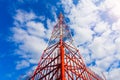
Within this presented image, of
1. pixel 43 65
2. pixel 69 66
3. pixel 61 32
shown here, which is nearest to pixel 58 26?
pixel 61 32

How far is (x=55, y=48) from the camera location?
28.9 m

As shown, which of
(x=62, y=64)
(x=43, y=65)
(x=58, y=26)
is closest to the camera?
(x=62, y=64)

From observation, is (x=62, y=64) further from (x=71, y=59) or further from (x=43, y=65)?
(x=43, y=65)

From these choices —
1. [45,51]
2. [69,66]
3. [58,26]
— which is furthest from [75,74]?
[58,26]

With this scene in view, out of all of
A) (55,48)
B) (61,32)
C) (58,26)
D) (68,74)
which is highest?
(58,26)

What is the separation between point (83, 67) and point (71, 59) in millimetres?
2045

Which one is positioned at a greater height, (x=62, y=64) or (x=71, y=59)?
(x=71, y=59)

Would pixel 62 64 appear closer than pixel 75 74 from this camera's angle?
Yes

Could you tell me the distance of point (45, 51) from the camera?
31.4 m

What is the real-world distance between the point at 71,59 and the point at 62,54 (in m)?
3.17

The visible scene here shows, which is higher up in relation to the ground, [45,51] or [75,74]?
[45,51]

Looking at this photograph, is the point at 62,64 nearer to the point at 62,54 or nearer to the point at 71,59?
the point at 62,54

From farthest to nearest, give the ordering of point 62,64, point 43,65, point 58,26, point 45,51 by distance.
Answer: point 58,26 < point 45,51 < point 43,65 < point 62,64

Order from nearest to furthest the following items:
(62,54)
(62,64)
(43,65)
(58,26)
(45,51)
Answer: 1. (62,64)
2. (62,54)
3. (43,65)
4. (45,51)
5. (58,26)
